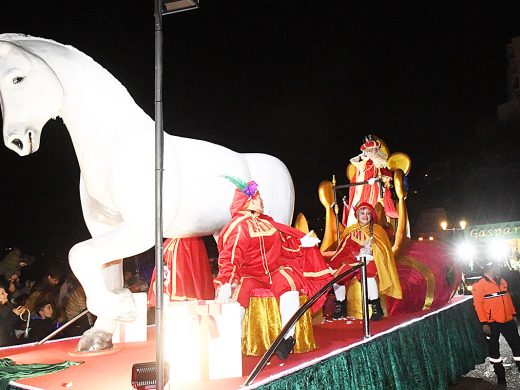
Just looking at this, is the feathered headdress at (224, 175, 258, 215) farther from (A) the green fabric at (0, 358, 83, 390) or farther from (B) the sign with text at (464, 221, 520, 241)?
(B) the sign with text at (464, 221, 520, 241)

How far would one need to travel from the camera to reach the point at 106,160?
267cm

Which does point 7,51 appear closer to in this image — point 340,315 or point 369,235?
point 369,235

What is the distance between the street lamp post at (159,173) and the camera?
1849mm

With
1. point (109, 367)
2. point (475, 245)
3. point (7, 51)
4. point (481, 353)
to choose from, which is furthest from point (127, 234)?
point (475, 245)

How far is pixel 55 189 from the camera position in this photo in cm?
773

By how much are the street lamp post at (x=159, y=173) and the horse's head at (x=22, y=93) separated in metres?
0.89

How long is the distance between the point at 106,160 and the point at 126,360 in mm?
1168

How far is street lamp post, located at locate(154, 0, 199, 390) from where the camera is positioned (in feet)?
6.07

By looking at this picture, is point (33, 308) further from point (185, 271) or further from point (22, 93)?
point (22, 93)

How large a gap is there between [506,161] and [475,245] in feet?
60.5

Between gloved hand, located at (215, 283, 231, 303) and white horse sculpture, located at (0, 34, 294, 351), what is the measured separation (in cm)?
44

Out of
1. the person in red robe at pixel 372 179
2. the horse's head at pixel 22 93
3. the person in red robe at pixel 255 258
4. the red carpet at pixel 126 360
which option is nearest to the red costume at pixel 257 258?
the person in red robe at pixel 255 258

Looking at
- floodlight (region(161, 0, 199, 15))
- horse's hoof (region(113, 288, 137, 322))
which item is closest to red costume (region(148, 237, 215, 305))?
horse's hoof (region(113, 288, 137, 322))

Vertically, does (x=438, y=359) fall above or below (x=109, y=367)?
below
